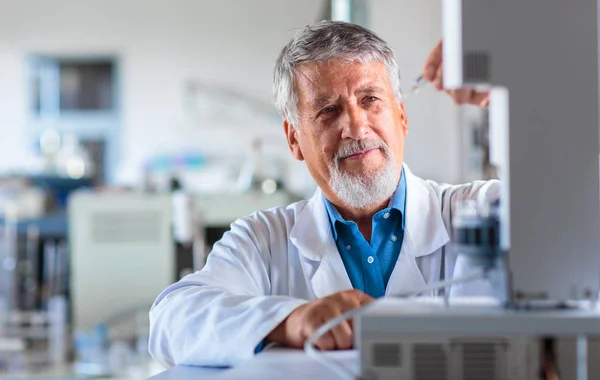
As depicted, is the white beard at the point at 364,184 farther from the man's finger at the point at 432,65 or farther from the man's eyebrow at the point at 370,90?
the man's finger at the point at 432,65

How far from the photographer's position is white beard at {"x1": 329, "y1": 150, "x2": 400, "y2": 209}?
57.1 inches

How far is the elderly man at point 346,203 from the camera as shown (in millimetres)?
1392

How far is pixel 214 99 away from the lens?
662cm

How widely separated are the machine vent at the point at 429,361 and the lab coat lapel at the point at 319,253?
2.11ft

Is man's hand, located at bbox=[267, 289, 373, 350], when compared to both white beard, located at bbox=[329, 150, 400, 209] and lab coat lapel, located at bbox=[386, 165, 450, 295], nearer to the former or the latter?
lab coat lapel, located at bbox=[386, 165, 450, 295]

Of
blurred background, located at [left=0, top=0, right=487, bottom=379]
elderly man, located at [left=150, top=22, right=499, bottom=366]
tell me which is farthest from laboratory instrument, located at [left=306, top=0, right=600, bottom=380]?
blurred background, located at [left=0, top=0, right=487, bottom=379]

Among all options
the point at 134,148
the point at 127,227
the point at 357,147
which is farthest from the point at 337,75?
the point at 134,148

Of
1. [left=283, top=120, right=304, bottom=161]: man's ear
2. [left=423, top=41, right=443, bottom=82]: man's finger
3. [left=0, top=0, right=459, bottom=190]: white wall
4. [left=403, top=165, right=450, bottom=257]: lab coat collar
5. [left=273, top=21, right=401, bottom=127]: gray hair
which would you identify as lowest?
[left=403, top=165, right=450, bottom=257]: lab coat collar

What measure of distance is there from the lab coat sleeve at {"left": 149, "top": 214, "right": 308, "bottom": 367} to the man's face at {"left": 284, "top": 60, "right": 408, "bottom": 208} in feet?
0.79

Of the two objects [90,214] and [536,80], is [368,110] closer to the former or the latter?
[536,80]

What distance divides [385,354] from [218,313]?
1.31 ft

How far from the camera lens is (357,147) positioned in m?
1.45

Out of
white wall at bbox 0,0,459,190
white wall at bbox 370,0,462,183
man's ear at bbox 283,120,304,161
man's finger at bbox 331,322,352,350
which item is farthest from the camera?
white wall at bbox 0,0,459,190

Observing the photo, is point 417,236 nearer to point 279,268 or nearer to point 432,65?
point 279,268
